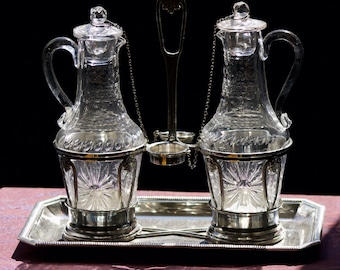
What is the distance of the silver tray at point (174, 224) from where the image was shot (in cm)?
195

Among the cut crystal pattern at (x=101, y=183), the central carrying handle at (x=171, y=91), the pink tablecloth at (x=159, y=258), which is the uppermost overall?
the central carrying handle at (x=171, y=91)

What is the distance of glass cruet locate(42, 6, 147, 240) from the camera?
79.4 inches

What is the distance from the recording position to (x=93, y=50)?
2.02m

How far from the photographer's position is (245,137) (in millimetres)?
2010

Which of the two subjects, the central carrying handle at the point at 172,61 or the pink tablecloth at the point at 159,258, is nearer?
the pink tablecloth at the point at 159,258

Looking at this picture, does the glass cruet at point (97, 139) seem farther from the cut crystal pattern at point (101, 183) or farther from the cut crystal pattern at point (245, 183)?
the cut crystal pattern at point (245, 183)

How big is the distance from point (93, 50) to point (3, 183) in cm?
110

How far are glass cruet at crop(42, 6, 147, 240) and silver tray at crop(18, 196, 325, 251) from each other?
0.07 m

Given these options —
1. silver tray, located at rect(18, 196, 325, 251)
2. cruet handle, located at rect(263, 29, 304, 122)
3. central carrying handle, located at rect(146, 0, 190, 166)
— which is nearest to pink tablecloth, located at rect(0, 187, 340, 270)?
silver tray, located at rect(18, 196, 325, 251)

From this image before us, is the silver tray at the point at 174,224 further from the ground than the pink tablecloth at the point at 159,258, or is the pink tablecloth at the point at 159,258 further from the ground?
the pink tablecloth at the point at 159,258

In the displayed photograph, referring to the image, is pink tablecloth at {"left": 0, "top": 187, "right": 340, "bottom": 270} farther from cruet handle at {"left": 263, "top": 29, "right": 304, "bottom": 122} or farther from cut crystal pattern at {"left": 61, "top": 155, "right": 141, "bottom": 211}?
cruet handle at {"left": 263, "top": 29, "right": 304, "bottom": 122}

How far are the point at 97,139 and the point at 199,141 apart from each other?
17 centimetres

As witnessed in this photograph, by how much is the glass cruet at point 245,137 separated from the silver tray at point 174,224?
0.20 feet

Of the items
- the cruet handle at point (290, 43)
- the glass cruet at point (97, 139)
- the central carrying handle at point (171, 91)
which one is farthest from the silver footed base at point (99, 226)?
the cruet handle at point (290, 43)
